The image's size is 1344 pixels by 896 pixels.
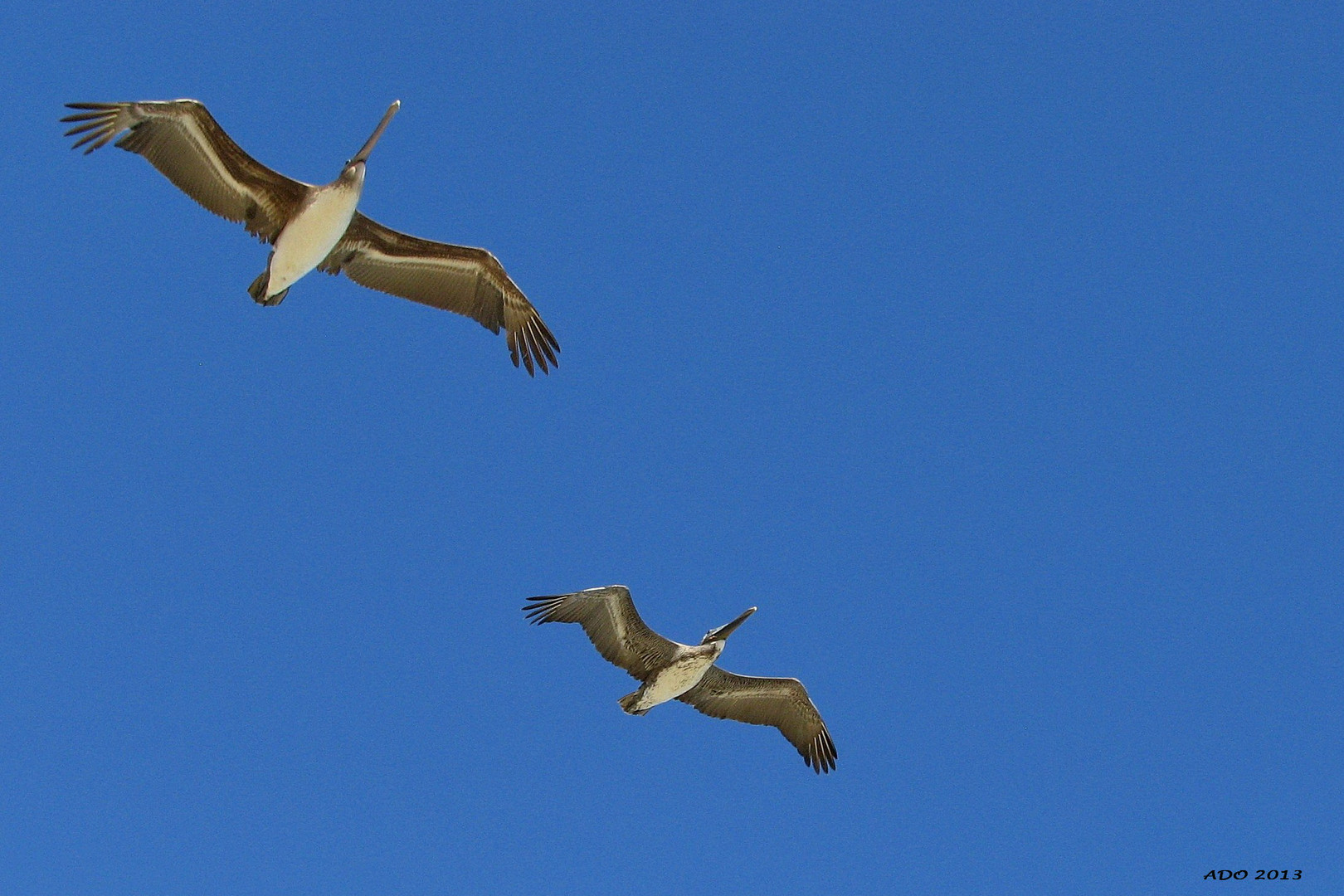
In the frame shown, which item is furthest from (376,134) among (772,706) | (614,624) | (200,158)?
(772,706)

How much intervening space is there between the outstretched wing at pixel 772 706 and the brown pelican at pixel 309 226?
6147mm

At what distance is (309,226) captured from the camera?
1758 centimetres

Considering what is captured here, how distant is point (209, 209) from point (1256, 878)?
1860 centimetres

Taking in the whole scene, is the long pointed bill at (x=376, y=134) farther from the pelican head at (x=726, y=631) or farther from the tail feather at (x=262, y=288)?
the pelican head at (x=726, y=631)

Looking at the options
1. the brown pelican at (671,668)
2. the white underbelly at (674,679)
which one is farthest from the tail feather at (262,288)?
the white underbelly at (674,679)

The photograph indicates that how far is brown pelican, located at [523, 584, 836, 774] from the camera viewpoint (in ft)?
62.3

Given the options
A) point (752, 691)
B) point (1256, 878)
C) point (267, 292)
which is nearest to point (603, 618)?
point (752, 691)

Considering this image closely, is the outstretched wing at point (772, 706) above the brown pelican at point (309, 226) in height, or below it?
below

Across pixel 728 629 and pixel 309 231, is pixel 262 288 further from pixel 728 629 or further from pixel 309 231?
pixel 728 629

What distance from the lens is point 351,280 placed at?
1903 centimetres

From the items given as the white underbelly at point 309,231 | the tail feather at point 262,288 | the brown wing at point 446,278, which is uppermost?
the brown wing at point 446,278

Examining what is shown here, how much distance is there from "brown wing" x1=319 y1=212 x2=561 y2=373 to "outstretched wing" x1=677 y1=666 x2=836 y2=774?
6.07 m

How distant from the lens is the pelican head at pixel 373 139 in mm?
17750

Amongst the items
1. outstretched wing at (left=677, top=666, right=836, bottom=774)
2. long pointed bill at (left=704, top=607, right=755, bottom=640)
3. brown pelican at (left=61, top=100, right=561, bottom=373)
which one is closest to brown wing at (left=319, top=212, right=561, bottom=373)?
brown pelican at (left=61, top=100, right=561, bottom=373)
